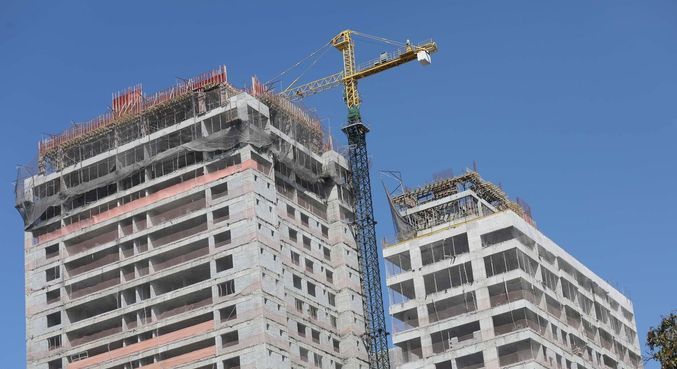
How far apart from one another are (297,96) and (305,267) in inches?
1393

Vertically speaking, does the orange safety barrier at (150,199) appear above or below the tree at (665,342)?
above

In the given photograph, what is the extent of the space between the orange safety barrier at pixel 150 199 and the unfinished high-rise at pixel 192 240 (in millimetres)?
189

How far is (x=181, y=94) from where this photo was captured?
160375 mm

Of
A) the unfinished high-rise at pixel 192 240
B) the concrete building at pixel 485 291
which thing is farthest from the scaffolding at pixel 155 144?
the concrete building at pixel 485 291

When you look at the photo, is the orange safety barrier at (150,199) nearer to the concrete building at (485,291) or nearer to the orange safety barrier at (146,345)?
the orange safety barrier at (146,345)

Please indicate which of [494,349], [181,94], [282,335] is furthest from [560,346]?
[181,94]

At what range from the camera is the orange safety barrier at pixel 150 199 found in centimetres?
15212

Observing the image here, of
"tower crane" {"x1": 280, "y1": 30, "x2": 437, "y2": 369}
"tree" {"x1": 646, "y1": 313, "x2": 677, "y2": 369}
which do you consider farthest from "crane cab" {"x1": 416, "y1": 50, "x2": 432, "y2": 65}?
"tree" {"x1": 646, "y1": 313, "x2": 677, "y2": 369}

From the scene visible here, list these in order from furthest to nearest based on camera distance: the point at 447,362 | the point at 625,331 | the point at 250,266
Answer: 1. the point at 625,331
2. the point at 447,362
3. the point at 250,266

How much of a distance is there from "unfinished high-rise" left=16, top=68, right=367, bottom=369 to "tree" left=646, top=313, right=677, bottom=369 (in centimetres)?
6859

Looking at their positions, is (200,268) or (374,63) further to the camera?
(374,63)

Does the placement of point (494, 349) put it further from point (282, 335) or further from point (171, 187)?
point (171, 187)

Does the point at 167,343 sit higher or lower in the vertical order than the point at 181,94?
lower

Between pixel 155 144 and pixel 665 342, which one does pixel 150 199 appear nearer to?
pixel 155 144
